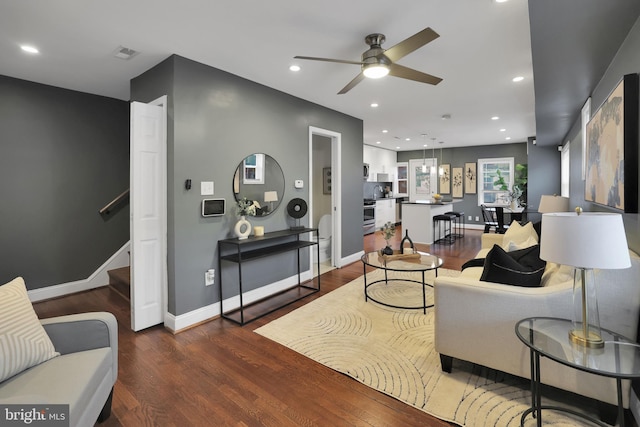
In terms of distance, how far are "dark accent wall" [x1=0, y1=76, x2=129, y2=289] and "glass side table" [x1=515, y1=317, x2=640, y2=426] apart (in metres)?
4.81

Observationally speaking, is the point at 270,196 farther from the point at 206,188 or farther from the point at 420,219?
the point at 420,219

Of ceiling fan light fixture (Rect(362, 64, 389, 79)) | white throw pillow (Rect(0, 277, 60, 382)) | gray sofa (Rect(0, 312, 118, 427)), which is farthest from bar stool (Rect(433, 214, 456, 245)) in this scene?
white throw pillow (Rect(0, 277, 60, 382))

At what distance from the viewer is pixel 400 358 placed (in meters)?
2.41

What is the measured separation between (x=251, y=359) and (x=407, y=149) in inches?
365

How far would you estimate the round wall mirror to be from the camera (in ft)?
11.4

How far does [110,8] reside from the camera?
2160mm

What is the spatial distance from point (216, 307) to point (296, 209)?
5.08 ft

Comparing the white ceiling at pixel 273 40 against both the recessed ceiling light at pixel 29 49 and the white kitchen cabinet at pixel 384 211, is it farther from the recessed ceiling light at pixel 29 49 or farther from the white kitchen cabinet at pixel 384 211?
the white kitchen cabinet at pixel 384 211

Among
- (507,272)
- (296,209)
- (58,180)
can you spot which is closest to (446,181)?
(296,209)

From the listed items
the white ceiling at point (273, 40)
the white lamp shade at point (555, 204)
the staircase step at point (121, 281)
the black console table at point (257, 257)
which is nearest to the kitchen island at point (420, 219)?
the white lamp shade at point (555, 204)

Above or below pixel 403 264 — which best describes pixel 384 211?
above

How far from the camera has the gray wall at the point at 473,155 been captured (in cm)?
889

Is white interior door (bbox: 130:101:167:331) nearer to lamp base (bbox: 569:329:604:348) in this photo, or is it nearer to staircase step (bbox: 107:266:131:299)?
staircase step (bbox: 107:266:131:299)

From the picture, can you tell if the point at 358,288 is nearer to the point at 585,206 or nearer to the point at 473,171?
the point at 585,206
